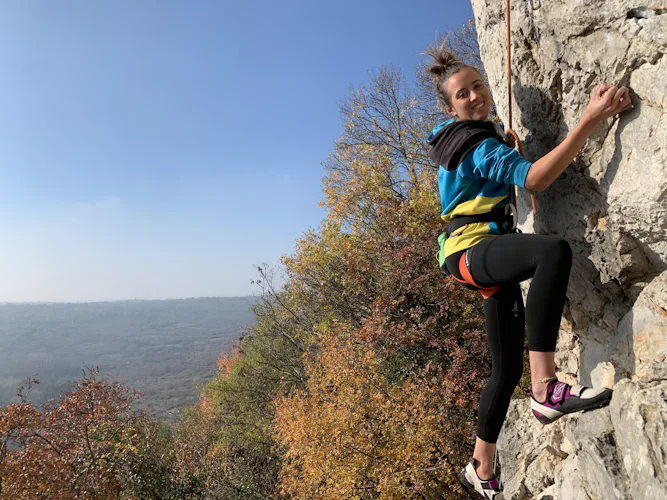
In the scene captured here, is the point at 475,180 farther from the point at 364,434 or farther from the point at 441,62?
the point at 364,434

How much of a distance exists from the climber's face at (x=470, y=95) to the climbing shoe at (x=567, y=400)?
63.1 inches

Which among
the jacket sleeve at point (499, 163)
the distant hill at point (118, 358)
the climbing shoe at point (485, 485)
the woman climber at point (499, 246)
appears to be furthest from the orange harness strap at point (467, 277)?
the distant hill at point (118, 358)

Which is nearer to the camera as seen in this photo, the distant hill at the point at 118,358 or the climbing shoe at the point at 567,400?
the climbing shoe at the point at 567,400

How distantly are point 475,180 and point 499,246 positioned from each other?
1.46ft

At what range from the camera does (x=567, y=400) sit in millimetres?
2010

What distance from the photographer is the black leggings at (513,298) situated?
2.04 m

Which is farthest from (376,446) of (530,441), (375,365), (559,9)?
(559,9)

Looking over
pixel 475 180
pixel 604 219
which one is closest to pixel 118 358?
pixel 475 180

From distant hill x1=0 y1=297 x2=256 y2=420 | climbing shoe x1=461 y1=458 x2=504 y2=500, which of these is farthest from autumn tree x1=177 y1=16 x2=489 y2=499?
distant hill x1=0 y1=297 x2=256 y2=420

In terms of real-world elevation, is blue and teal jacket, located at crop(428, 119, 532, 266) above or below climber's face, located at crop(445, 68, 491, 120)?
below

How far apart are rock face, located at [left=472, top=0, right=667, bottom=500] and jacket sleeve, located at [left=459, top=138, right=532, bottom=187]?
0.47m

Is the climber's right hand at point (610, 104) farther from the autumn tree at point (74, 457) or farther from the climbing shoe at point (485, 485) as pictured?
the autumn tree at point (74, 457)

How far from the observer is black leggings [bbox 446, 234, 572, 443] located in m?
2.04

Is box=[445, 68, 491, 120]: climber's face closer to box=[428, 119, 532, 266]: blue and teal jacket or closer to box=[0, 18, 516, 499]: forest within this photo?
box=[428, 119, 532, 266]: blue and teal jacket
